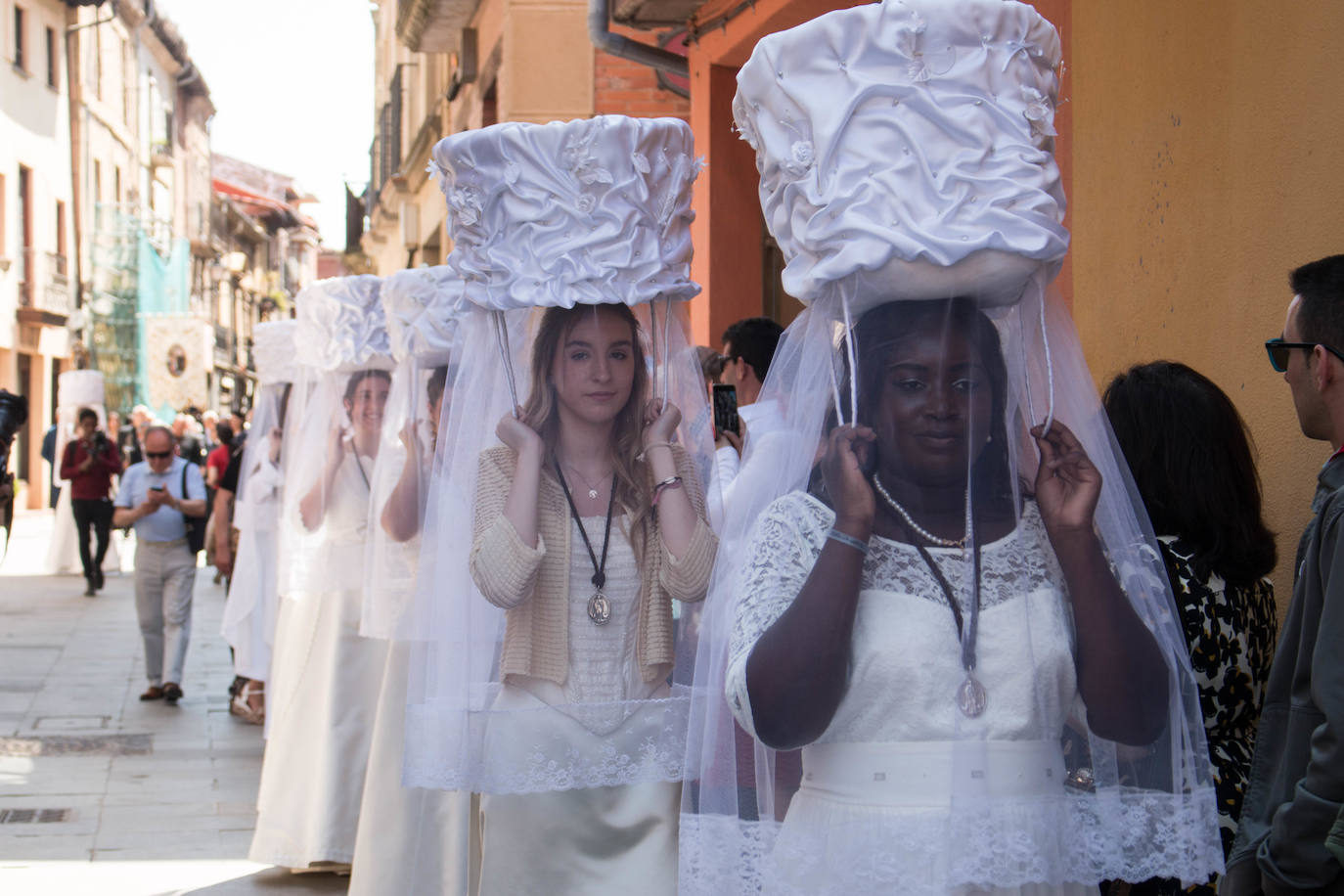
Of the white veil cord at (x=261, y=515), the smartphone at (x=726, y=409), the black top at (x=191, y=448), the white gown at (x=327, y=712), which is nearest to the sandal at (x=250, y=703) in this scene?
the white veil cord at (x=261, y=515)

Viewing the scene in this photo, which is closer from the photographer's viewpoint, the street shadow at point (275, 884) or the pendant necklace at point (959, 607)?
the pendant necklace at point (959, 607)

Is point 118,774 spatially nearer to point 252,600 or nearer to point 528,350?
point 252,600

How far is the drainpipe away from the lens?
967 cm

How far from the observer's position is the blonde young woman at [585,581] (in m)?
3.76

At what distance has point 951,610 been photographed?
2.56 metres

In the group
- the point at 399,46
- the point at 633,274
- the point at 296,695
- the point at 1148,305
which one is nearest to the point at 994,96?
the point at 633,274

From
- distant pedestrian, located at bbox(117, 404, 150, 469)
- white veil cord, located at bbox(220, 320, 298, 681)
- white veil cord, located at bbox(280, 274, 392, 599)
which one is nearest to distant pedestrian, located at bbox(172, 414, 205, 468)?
distant pedestrian, located at bbox(117, 404, 150, 469)

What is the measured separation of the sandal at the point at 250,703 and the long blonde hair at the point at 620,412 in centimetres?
670

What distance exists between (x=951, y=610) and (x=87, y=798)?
6.55m

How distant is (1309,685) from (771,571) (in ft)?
A: 3.22

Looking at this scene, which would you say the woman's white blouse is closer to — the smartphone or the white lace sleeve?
the white lace sleeve

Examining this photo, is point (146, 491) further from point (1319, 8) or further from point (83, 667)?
point (1319, 8)

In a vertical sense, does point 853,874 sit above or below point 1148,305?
below

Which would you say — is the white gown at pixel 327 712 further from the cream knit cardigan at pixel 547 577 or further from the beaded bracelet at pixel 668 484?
the beaded bracelet at pixel 668 484
